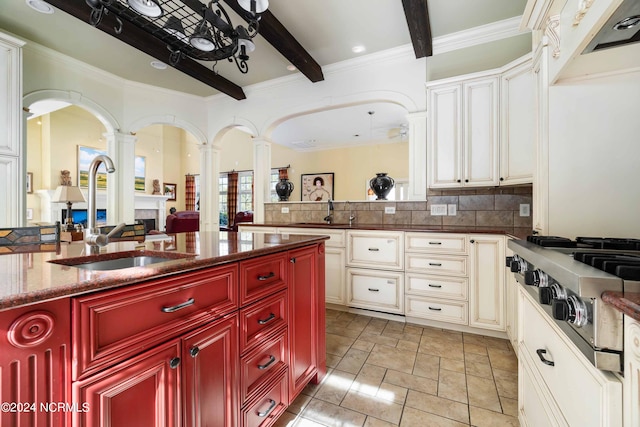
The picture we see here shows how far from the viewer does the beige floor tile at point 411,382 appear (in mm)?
1699

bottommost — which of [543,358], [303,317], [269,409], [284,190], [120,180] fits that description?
[269,409]

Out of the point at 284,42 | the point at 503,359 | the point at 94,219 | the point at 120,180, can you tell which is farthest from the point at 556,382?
the point at 120,180

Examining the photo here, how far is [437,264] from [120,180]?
4419mm

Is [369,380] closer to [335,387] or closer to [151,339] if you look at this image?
[335,387]

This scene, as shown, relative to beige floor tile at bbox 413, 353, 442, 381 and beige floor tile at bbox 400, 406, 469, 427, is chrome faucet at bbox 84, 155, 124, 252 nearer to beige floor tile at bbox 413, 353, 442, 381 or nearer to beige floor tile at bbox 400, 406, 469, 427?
beige floor tile at bbox 400, 406, 469, 427

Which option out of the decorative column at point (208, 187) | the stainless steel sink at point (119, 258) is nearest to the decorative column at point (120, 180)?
the decorative column at point (208, 187)

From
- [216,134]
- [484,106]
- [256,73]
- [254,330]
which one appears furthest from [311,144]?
[254,330]

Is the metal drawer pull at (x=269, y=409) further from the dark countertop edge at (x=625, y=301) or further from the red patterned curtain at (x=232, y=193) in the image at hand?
the red patterned curtain at (x=232, y=193)

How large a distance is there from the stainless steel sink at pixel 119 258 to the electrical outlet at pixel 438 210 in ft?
8.85

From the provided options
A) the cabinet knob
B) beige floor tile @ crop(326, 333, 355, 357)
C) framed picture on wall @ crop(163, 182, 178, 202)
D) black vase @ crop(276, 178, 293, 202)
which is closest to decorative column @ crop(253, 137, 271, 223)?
black vase @ crop(276, 178, 293, 202)

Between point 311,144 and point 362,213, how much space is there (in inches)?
196

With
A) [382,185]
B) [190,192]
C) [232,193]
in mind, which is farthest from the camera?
[190,192]

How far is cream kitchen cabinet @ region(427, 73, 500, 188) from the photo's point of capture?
8.39ft

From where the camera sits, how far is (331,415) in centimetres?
147
